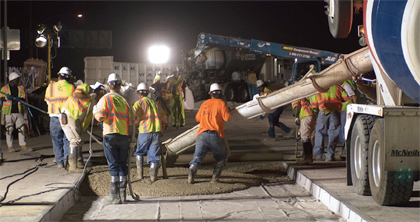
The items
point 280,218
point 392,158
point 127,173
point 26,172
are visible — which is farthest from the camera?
point 26,172

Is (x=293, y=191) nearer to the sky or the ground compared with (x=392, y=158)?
nearer to the ground

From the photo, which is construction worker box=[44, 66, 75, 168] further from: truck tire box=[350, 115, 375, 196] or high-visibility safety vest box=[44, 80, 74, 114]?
truck tire box=[350, 115, 375, 196]

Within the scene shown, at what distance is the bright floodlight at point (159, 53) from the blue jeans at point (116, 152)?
3868cm

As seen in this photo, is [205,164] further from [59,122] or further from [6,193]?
[6,193]

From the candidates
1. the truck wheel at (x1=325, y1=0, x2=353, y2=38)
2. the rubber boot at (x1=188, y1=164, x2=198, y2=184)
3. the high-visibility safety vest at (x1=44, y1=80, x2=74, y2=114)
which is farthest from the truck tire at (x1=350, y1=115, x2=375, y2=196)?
the high-visibility safety vest at (x1=44, y1=80, x2=74, y2=114)

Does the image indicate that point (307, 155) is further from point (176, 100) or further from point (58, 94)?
point (176, 100)

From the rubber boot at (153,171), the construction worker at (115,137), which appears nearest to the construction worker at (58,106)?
the rubber boot at (153,171)

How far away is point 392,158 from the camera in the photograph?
527 centimetres

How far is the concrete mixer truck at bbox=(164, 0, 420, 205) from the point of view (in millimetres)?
4395

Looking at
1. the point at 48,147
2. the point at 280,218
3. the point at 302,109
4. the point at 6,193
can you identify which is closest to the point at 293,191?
the point at 280,218

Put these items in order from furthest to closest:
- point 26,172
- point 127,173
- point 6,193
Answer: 1. point 26,172
2. point 127,173
3. point 6,193

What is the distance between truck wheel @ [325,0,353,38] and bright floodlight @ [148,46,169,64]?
39345 millimetres

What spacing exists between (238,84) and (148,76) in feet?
24.9

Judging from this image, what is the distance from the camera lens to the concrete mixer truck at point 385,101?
4.39m
